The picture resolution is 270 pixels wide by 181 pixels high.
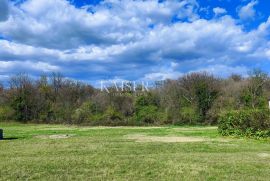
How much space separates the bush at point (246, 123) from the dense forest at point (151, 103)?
23.3 meters

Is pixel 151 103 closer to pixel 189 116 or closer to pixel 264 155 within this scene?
pixel 189 116

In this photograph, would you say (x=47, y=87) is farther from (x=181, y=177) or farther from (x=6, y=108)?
(x=181, y=177)

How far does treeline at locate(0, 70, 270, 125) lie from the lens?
54906 millimetres

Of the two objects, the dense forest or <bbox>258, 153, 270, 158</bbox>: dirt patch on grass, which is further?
the dense forest

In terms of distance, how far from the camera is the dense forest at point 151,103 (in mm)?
54875

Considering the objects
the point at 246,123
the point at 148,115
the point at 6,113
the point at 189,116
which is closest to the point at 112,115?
the point at 148,115

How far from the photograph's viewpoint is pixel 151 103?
→ 59.6m

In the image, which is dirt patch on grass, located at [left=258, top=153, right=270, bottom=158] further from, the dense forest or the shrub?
the shrub

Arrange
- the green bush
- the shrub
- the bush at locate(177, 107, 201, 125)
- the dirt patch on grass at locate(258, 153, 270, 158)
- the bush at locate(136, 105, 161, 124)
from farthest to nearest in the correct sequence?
the green bush → the shrub → the bush at locate(136, 105, 161, 124) → the bush at locate(177, 107, 201, 125) → the dirt patch on grass at locate(258, 153, 270, 158)

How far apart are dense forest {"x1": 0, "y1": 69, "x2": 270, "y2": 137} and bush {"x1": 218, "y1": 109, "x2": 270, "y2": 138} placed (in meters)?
23.3

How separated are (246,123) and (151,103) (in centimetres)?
3423

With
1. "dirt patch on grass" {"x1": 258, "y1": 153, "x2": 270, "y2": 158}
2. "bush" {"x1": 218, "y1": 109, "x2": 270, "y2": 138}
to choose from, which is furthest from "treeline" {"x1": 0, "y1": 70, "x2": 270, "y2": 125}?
"dirt patch on grass" {"x1": 258, "y1": 153, "x2": 270, "y2": 158}

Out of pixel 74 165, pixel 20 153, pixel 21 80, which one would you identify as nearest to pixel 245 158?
pixel 74 165

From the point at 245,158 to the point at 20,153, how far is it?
8986 millimetres
